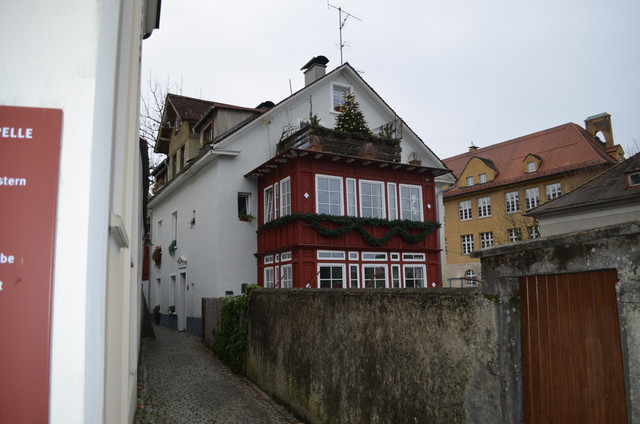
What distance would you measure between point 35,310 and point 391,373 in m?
4.44

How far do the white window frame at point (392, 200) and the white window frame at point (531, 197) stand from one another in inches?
966

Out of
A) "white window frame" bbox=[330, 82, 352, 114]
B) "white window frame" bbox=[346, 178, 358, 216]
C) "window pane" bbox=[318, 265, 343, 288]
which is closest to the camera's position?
"window pane" bbox=[318, 265, 343, 288]

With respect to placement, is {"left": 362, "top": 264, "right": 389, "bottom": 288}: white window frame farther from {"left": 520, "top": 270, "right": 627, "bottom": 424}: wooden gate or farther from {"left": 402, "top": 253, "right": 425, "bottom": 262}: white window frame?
{"left": 520, "top": 270, "right": 627, "bottom": 424}: wooden gate

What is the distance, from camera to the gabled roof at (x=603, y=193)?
2241cm

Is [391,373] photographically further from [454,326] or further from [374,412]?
[454,326]

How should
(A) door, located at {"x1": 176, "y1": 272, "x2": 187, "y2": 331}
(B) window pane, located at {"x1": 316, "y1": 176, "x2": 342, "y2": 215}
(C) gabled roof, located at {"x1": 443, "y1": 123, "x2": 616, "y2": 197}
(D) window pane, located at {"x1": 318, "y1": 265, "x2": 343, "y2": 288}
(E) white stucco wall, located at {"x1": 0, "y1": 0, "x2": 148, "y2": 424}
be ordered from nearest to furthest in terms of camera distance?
(E) white stucco wall, located at {"x1": 0, "y1": 0, "x2": 148, "y2": 424} → (D) window pane, located at {"x1": 318, "y1": 265, "x2": 343, "y2": 288} → (B) window pane, located at {"x1": 316, "y1": 176, "x2": 342, "y2": 215} → (A) door, located at {"x1": 176, "y1": 272, "x2": 187, "y2": 331} → (C) gabled roof, located at {"x1": 443, "y1": 123, "x2": 616, "y2": 197}

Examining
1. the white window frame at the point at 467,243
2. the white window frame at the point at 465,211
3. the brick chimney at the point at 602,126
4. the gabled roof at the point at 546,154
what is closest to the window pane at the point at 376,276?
the gabled roof at the point at 546,154

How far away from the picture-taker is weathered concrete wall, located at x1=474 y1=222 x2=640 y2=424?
11.0ft

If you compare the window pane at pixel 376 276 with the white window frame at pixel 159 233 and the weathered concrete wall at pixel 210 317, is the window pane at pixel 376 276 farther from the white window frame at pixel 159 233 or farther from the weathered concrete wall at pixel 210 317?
the white window frame at pixel 159 233

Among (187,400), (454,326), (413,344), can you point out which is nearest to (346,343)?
(413,344)

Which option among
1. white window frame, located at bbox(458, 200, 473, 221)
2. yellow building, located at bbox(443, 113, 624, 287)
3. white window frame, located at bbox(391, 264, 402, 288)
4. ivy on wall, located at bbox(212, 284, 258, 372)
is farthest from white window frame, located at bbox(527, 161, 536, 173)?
ivy on wall, located at bbox(212, 284, 258, 372)

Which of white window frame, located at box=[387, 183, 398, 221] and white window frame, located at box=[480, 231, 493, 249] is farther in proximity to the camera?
white window frame, located at box=[480, 231, 493, 249]

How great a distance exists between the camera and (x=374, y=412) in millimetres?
6008

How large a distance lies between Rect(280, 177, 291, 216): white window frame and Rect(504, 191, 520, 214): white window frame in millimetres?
28062
